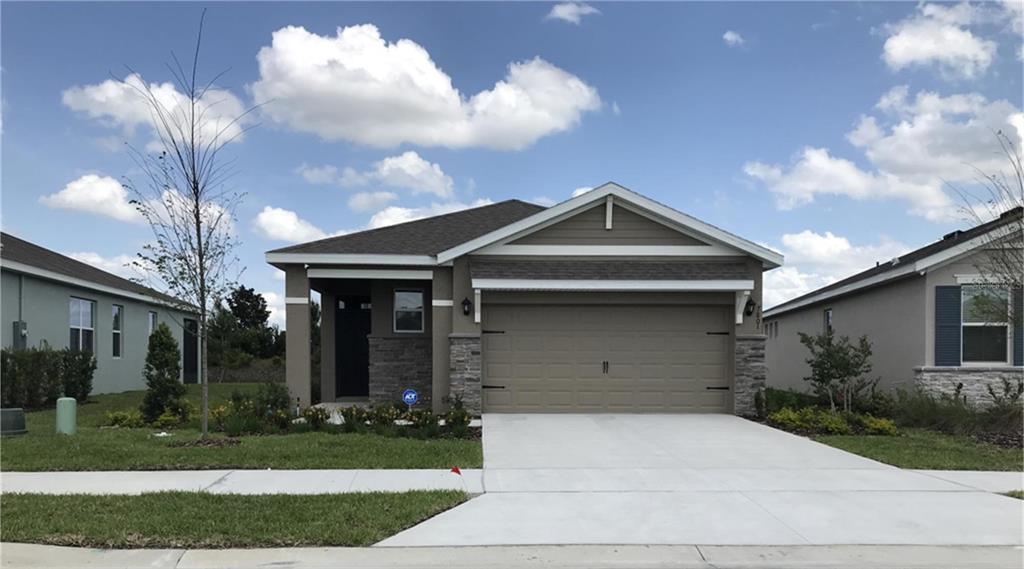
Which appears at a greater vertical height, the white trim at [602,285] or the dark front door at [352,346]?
the white trim at [602,285]

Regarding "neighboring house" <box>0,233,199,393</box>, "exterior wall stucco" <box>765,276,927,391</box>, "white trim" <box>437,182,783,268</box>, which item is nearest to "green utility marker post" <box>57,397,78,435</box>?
"neighboring house" <box>0,233,199,393</box>

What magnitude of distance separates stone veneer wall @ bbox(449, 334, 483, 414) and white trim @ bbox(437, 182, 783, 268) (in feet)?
5.58

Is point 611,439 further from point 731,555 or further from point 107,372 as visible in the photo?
point 107,372

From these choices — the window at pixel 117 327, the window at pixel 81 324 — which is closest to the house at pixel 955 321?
the window at pixel 81 324

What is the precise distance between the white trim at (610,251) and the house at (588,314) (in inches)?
0.8

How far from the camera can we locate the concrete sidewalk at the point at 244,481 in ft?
26.7

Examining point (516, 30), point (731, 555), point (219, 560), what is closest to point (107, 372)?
point (516, 30)

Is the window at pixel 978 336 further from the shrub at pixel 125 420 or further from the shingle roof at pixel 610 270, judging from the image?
the shrub at pixel 125 420

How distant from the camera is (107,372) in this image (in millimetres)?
22156

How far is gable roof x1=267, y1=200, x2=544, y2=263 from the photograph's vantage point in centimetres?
1534

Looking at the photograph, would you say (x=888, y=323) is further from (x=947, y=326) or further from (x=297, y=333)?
(x=297, y=333)

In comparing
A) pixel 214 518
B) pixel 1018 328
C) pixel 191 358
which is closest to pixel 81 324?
pixel 191 358

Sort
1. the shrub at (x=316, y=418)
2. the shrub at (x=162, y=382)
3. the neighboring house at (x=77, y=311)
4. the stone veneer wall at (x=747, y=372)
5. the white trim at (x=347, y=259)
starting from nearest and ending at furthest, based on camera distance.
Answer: the shrub at (x=316, y=418) → the shrub at (x=162, y=382) → the stone veneer wall at (x=747, y=372) → the white trim at (x=347, y=259) → the neighboring house at (x=77, y=311)

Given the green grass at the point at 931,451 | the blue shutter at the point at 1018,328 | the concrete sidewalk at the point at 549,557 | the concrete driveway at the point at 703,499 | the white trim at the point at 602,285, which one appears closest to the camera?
the concrete sidewalk at the point at 549,557
